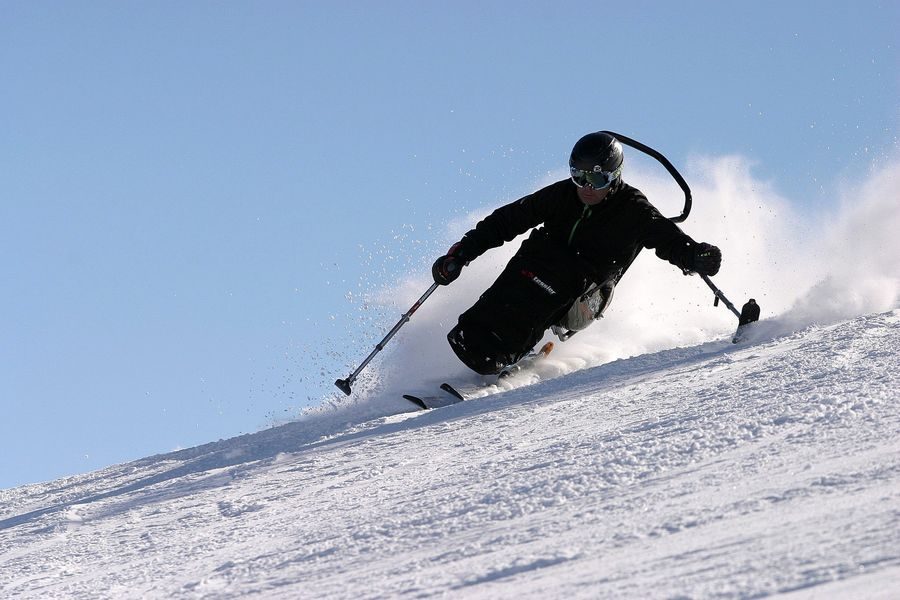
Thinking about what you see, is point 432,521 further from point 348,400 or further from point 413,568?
point 348,400

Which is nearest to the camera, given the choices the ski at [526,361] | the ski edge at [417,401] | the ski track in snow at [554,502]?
the ski track in snow at [554,502]

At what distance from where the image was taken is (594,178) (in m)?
7.14

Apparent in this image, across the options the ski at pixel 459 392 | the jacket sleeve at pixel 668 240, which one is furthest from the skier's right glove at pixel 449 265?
the jacket sleeve at pixel 668 240

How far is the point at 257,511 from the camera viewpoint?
14.8ft

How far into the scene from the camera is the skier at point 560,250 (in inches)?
283

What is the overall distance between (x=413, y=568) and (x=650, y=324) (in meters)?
7.56

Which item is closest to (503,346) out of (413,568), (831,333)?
(831,333)

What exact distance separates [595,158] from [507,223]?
3.06 ft

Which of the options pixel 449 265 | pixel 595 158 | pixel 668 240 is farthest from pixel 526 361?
pixel 595 158

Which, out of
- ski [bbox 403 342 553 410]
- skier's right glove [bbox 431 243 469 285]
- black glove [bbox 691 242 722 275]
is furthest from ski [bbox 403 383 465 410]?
black glove [bbox 691 242 722 275]

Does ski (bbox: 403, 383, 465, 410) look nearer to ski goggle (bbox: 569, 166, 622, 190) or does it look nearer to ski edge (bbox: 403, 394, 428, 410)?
ski edge (bbox: 403, 394, 428, 410)

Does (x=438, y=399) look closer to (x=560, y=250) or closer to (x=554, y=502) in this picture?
(x=560, y=250)

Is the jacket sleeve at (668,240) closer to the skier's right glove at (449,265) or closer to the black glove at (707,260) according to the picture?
the black glove at (707,260)

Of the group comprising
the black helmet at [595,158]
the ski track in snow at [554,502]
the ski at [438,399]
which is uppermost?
the black helmet at [595,158]
